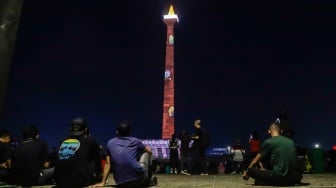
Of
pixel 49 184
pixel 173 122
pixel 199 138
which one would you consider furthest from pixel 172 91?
pixel 49 184

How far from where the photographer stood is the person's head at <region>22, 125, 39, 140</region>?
8.45 metres

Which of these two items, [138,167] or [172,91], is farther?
[172,91]

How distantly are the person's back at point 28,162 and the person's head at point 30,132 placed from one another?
120mm

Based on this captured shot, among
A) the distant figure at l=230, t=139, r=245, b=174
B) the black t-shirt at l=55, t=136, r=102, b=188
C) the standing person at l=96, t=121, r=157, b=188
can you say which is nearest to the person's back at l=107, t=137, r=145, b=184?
the standing person at l=96, t=121, r=157, b=188

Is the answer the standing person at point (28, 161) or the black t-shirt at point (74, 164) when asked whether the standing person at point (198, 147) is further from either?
the black t-shirt at point (74, 164)

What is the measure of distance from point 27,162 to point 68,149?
1785 millimetres

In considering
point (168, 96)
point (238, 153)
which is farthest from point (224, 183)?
point (168, 96)

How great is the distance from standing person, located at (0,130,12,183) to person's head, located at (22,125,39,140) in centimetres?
71

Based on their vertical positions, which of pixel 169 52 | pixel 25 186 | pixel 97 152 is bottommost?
pixel 25 186

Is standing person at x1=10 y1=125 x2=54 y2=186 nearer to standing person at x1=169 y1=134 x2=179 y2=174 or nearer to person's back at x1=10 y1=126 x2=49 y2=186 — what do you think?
person's back at x1=10 y1=126 x2=49 y2=186

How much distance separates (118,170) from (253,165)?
2.40m

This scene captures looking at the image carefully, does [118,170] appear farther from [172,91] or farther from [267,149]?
[172,91]

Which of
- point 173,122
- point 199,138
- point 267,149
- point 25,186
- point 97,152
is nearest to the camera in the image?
point 97,152

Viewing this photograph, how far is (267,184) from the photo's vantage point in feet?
25.9
